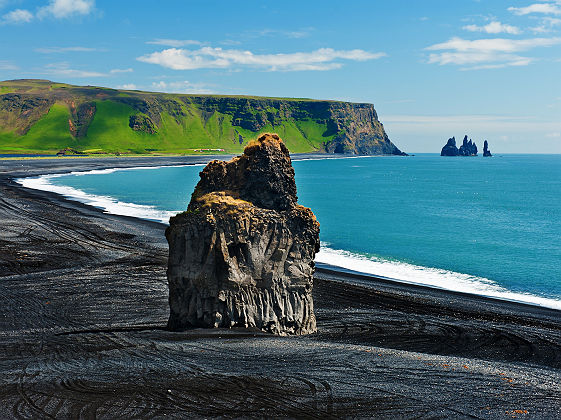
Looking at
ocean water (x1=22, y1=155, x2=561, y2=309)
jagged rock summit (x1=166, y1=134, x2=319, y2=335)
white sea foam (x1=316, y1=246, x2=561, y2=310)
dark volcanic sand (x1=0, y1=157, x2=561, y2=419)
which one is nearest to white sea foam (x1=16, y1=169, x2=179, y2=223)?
ocean water (x1=22, y1=155, x2=561, y2=309)

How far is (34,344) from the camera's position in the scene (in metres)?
22.0

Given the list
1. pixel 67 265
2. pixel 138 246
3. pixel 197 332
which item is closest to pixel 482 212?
pixel 138 246

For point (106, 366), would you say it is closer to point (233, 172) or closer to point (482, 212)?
point (233, 172)

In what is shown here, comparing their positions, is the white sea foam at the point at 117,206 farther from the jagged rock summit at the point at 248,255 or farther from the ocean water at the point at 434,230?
the jagged rock summit at the point at 248,255

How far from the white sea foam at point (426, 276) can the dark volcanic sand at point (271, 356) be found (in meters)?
2.79

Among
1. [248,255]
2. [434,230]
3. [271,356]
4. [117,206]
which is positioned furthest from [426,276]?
[117,206]

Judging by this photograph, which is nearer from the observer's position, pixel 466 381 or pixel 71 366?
pixel 466 381

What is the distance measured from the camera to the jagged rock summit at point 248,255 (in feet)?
75.0

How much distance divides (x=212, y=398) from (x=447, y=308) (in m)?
19.1

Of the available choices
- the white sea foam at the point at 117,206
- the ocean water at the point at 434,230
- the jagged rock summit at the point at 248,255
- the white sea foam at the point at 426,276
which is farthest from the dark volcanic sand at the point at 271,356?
the white sea foam at the point at 117,206

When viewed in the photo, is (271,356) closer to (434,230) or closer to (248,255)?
(248,255)

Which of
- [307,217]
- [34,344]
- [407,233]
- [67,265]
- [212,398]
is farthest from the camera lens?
[407,233]

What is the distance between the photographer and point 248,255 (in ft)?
76.3

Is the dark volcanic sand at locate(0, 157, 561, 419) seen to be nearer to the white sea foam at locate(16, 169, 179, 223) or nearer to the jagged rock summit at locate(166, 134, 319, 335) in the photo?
the jagged rock summit at locate(166, 134, 319, 335)
